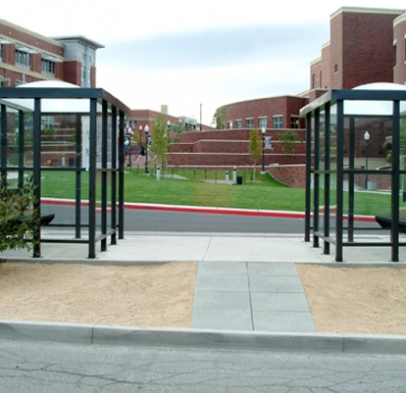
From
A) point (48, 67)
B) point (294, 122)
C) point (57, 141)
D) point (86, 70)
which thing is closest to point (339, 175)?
point (57, 141)

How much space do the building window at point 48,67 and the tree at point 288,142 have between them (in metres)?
31.5

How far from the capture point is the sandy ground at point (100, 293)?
21.0 feet

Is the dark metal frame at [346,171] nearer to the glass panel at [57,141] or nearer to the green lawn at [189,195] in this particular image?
the green lawn at [189,195]

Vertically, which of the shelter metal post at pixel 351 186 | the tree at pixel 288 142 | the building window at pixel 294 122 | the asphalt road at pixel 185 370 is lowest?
the asphalt road at pixel 185 370

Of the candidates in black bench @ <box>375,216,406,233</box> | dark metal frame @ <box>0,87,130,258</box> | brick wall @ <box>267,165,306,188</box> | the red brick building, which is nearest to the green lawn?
dark metal frame @ <box>0,87,130,258</box>

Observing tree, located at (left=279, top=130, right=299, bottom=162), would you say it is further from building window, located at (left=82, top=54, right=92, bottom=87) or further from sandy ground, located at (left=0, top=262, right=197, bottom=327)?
sandy ground, located at (left=0, top=262, right=197, bottom=327)

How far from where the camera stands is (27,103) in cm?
1095

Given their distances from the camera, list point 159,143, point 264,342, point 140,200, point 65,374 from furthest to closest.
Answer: point 159,143, point 140,200, point 264,342, point 65,374

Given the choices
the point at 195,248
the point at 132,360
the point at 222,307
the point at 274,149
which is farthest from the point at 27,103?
the point at 274,149

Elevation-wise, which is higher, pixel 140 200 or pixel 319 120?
pixel 319 120

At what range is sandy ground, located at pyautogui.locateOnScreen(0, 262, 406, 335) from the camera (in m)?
6.34

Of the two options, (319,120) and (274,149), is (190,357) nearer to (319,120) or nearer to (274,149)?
(319,120)

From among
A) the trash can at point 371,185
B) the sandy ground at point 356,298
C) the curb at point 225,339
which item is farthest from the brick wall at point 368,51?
the curb at point 225,339

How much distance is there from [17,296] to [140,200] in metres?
14.9
